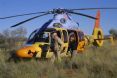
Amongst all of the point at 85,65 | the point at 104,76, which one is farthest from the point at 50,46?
the point at 104,76

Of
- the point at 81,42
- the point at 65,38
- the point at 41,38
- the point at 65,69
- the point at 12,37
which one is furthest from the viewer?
the point at 12,37

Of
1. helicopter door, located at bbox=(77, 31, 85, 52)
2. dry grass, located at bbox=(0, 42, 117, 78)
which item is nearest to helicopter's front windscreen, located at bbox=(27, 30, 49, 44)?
dry grass, located at bbox=(0, 42, 117, 78)

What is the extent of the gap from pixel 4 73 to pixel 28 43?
3.78m

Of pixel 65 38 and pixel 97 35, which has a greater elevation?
pixel 65 38

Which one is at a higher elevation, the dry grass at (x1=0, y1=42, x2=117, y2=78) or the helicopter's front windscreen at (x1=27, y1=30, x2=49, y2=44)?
the helicopter's front windscreen at (x1=27, y1=30, x2=49, y2=44)

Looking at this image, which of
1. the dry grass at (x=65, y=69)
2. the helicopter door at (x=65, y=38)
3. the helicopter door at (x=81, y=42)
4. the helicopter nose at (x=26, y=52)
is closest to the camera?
the dry grass at (x=65, y=69)

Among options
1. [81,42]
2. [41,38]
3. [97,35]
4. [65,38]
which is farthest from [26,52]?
[97,35]

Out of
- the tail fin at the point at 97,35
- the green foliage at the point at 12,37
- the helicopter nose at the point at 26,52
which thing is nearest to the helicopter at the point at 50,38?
the helicopter nose at the point at 26,52

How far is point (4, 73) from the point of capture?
12297mm

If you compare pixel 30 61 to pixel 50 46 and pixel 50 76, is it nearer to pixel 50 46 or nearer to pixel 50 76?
pixel 50 46

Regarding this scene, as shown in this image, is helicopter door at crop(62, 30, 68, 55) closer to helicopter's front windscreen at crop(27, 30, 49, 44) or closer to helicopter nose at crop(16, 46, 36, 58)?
helicopter's front windscreen at crop(27, 30, 49, 44)

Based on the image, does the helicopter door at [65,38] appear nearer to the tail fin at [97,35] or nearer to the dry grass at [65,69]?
the dry grass at [65,69]

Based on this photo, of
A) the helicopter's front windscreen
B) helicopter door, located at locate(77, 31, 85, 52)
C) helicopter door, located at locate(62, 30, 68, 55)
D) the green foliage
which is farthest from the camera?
the green foliage

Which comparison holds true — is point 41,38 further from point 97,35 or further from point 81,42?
point 97,35
